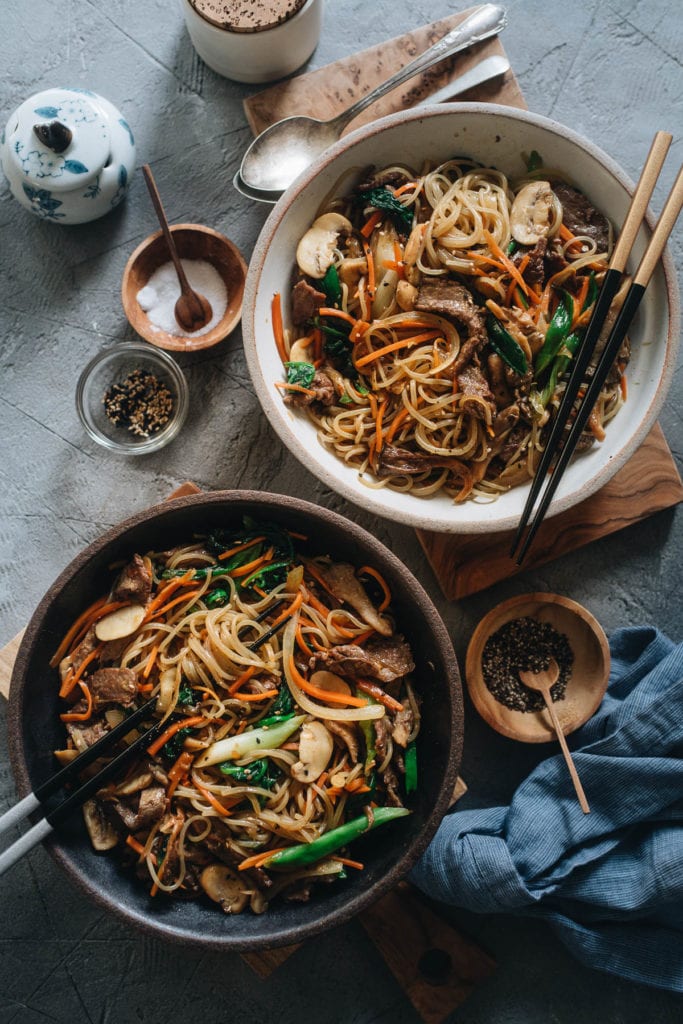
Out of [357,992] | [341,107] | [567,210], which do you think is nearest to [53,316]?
[341,107]

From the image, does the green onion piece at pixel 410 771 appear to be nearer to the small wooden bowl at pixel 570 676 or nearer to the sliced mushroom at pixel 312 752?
the sliced mushroom at pixel 312 752

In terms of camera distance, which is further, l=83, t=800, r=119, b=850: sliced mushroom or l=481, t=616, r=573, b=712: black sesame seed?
l=481, t=616, r=573, b=712: black sesame seed

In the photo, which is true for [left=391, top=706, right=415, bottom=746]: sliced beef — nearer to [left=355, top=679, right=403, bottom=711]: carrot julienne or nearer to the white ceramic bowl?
[left=355, top=679, right=403, bottom=711]: carrot julienne

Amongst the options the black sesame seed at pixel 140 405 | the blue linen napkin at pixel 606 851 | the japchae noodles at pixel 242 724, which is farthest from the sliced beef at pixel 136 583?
the blue linen napkin at pixel 606 851

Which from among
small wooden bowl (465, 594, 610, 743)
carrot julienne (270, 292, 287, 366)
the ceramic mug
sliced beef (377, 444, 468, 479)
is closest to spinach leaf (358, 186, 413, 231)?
carrot julienne (270, 292, 287, 366)

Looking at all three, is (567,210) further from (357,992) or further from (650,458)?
(357,992)

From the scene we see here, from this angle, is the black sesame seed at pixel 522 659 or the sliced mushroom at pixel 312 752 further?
the black sesame seed at pixel 522 659

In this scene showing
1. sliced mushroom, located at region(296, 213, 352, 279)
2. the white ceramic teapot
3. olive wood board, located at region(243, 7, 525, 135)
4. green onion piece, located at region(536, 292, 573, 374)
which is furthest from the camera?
olive wood board, located at region(243, 7, 525, 135)
